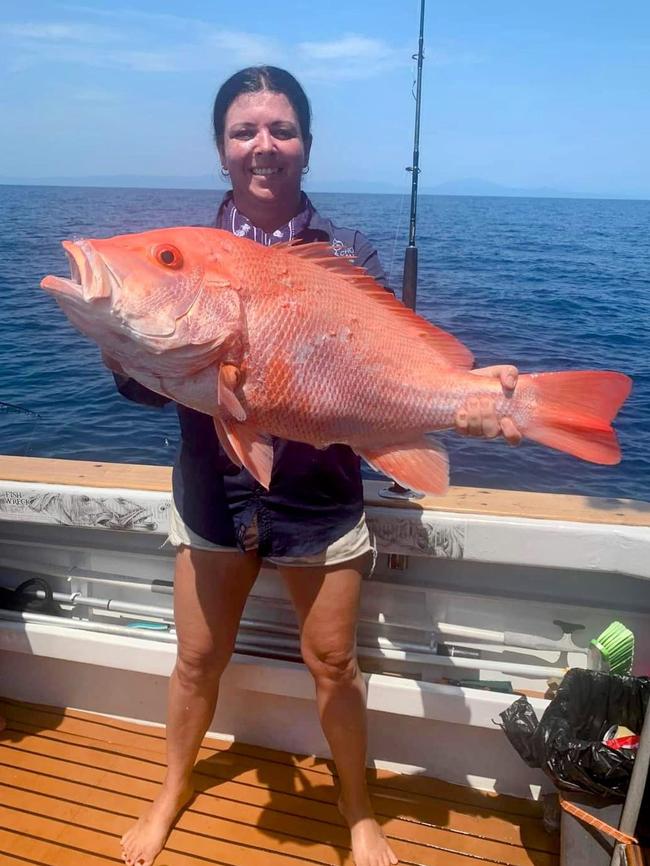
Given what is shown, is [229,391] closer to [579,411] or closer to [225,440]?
[225,440]

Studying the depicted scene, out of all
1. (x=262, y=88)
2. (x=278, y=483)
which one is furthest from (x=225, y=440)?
(x=262, y=88)

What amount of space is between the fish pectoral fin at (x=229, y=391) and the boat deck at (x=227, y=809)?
1.90 metres

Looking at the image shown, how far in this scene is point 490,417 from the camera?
213 centimetres

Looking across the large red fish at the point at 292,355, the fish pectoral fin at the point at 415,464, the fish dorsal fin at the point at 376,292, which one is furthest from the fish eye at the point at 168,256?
the fish pectoral fin at the point at 415,464

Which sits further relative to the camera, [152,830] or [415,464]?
[152,830]

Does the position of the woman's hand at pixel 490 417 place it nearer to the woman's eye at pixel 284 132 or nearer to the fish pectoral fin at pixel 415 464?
the fish pectoral fin at pixel 415 464

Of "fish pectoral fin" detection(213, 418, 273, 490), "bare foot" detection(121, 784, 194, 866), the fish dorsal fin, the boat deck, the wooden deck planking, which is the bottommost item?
the boat deck

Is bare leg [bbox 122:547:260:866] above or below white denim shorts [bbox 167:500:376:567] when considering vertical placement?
below

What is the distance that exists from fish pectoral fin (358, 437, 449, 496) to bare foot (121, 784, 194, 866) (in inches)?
65.7

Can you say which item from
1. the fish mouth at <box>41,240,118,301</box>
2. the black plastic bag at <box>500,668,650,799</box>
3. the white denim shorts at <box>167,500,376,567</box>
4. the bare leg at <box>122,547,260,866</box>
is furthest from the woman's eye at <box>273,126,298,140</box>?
the black plastic bag at <box>500,668,650,799</box>

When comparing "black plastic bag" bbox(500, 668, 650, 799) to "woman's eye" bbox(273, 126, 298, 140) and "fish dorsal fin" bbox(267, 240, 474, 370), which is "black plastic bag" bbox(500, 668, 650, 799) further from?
"woman's eye" bbox(273, 126, 298, 140)

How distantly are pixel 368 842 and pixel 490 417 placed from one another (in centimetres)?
173

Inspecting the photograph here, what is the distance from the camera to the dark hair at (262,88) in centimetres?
232

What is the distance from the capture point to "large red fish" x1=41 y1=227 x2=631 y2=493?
1.83 m
